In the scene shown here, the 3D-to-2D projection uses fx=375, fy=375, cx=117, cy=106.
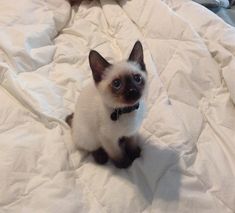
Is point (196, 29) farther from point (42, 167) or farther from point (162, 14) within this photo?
point (42, 167)

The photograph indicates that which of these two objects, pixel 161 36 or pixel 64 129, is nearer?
pixel 64 129

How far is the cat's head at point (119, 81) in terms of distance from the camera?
100 centimetres

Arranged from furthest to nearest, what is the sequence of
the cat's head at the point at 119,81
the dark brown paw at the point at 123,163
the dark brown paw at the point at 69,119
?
the dark brown paw at the point at 69,119, the dark brown paw at the point at 123,163, the cat's head at the point at 119,81

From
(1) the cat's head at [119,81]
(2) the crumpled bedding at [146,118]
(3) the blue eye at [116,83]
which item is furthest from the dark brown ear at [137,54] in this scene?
(2) the crumpled bedding at [146,118]

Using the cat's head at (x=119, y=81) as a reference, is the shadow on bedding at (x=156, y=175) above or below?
below

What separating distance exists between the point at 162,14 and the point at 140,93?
68cm

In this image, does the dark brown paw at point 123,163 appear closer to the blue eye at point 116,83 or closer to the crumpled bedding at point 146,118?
the crumpled bedding at point 146,118

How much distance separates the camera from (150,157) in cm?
114

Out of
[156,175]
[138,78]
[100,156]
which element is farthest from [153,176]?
[138,78]

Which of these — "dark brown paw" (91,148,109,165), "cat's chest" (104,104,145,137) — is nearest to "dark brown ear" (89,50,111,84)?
"cat's chest" (104,104,145,137)

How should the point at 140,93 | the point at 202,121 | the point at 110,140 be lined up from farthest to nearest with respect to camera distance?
the point at 202,121, the point at 110,140, the point at 140,93

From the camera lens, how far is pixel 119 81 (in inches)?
39.9

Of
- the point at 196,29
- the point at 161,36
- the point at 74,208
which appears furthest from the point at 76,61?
the point at 74,208

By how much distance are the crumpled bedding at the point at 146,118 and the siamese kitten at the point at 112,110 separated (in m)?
0.05
